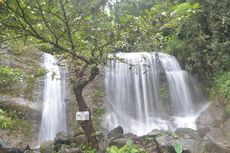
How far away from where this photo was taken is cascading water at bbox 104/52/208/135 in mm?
8992

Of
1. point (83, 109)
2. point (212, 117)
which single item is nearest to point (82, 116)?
point (83, 109)

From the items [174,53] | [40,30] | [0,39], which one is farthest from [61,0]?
[174,53]

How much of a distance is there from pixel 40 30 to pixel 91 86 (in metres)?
4.99

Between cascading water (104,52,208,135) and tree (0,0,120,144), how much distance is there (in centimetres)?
400

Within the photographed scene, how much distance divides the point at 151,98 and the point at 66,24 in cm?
620

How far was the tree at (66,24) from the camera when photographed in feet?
13.2

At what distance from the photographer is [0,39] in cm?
450

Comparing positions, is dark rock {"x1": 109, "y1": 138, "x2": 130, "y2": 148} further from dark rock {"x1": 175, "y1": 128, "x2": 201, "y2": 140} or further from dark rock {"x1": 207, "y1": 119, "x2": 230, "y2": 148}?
dark rock {"x1": 207, "y1": 119, "x2": 230, "y2": 148}

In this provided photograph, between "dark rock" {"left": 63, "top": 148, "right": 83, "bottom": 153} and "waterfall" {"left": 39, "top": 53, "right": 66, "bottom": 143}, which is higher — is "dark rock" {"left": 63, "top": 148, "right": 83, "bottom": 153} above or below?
below

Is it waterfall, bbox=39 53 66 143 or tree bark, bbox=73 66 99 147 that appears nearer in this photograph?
tree bark, bbox=73 66 99 147

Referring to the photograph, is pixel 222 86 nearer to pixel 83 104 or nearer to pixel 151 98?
pixel 151 98

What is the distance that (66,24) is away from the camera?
4.27 metres

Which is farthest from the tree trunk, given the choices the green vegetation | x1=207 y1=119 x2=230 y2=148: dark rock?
x1=207 y1=119 x2=230 y2=148: dark rock

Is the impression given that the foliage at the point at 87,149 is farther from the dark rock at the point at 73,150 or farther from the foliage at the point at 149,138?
the foliage at the point at 149,138
